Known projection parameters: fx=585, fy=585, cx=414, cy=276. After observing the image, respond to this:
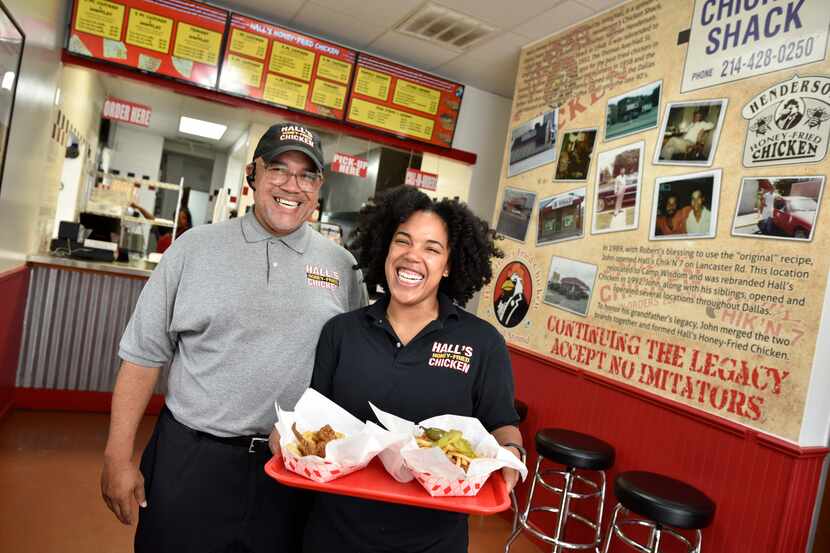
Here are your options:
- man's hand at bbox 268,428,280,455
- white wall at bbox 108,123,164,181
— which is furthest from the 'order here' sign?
white wall at bbox 108,123,164,181

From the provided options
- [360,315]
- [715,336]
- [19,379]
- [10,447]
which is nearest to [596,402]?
[715,336]

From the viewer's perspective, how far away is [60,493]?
3.12 metres

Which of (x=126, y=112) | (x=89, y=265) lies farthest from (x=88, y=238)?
(x=126, y=112)

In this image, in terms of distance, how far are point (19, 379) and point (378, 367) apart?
12.5 ft

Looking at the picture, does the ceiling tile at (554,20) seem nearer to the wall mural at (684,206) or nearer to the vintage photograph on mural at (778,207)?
the wall mural at (684,206)

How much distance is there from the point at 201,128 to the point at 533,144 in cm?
592

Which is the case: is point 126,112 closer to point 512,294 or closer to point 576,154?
point 512,294

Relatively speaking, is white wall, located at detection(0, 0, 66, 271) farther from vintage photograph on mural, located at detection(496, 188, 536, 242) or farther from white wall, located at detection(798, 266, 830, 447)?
white wall, located at detection(798, 266, 830, 447)

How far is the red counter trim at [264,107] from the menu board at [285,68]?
0.06 m

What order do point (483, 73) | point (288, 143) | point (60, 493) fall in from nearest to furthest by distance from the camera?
point (288, 143)
point (60, 493)
point (483, 73)

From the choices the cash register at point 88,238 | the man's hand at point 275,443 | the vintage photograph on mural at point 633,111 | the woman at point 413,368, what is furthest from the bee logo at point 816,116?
the cash register at point 88,238

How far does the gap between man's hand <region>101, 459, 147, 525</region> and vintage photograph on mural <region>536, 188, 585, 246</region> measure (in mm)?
2760

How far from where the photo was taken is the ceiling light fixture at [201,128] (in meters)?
7.92

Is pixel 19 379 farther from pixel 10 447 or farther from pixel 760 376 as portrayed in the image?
pixel 760 376
